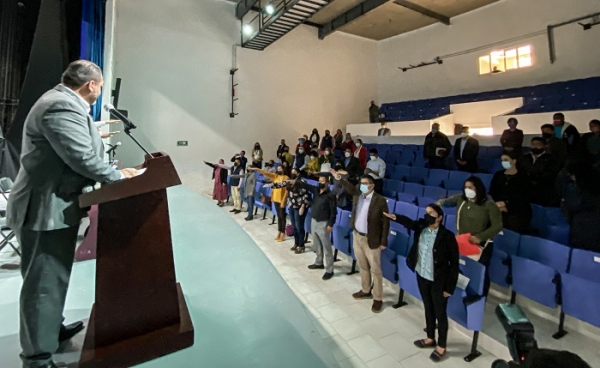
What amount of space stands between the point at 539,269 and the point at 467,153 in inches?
146

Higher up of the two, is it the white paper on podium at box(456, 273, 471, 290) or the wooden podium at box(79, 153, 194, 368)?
the wooden podium at box(79, 153, 194, 368)

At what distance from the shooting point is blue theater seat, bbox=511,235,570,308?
2.57 m

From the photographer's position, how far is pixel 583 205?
2834 mm

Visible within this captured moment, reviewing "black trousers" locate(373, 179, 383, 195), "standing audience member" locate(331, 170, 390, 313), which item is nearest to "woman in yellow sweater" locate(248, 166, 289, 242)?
"black trousers" locate(373, 179, 383, 195)

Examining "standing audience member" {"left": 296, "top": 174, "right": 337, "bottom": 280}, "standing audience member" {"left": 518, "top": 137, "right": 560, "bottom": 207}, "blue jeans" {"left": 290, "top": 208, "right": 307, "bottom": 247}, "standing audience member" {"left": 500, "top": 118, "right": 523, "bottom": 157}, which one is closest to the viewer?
"standing audience member" {"left": 518, "top": 137, "right": 560, "bottom": 207}

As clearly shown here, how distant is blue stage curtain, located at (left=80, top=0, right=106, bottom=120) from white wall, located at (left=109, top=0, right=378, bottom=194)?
2776mm

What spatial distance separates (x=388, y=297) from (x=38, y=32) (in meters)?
5.15

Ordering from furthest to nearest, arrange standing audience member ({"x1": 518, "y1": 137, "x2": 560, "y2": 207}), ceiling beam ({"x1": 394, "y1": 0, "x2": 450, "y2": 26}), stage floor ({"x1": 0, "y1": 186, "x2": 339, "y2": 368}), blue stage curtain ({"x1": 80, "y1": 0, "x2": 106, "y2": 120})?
ceiling beam ({"x1": 394, "y1": 0, "x2": 450, "y2": 26}) → blue stage curtain ({"x1": 80, "y1": 0, "x2": 106, "y2": 120}) → standing audience member ({"x1": 518, "y1": 137, "x2": 560, "y2": 207}) → stage floor ({"x1": 0, "y1": 186, "x2": 339, "y2": 368})

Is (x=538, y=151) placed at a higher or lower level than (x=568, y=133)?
lower

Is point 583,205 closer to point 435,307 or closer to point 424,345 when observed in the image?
point 435,307

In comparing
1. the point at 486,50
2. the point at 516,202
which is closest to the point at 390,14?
the point at 486,50

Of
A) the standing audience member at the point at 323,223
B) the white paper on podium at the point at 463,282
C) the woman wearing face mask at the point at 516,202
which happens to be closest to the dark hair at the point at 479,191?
the woman wearing face mask at the point at 516,202

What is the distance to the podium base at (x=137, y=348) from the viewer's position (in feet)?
3.83

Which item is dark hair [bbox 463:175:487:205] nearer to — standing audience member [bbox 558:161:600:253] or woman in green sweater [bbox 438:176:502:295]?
woman in green sweater [bbox 438:176:502:295]
